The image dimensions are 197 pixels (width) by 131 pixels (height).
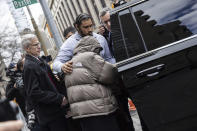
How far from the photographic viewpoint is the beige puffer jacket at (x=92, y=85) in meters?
2.13

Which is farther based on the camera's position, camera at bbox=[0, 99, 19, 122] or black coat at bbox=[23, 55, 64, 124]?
black coat at bbox=[23, 55, 64, 124]

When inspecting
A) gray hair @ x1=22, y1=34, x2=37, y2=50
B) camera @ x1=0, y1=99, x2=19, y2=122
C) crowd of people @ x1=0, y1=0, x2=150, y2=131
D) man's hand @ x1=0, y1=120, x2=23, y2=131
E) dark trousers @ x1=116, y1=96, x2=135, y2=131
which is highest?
gray hair @ x1=22, y1=34, x2=37, y2=50

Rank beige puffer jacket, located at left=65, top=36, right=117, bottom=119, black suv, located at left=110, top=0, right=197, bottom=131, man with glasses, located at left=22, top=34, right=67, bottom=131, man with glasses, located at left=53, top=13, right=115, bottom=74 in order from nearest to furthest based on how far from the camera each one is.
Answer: black suv, located at left=110, top=0, right=197, bottom=131 < beige puffer jacket, located at left=65, top=36, right=117, bottom=119 < man with glasses, located at left=22, top=34, right=67, bottom=131 < man with glasses, located at left=53, top=13, right=115, bottom=74

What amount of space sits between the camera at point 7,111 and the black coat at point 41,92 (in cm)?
188

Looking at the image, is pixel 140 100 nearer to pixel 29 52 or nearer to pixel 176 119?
pixel 176 119

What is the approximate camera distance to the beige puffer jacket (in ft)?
6.98

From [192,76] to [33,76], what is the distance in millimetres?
1603

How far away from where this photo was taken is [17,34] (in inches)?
957

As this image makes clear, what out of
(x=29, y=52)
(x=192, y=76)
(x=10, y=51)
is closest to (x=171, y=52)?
(x=192, y=76)

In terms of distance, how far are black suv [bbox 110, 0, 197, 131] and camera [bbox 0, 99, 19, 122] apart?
1.35 m

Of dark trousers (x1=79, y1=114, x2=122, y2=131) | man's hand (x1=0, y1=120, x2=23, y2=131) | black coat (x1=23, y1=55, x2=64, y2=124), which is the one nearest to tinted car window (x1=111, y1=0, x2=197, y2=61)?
dark trousers (x1=79, y1=114, x2=122, y2=131)

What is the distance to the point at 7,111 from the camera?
0.63m

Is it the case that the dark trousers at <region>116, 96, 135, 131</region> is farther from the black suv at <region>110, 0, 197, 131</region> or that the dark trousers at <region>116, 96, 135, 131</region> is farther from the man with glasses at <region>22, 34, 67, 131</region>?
the man with glasses at <region>22, 34, 67, 131</region>

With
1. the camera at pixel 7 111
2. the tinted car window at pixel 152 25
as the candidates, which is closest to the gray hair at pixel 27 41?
the tinted car window at pixel 152 25
